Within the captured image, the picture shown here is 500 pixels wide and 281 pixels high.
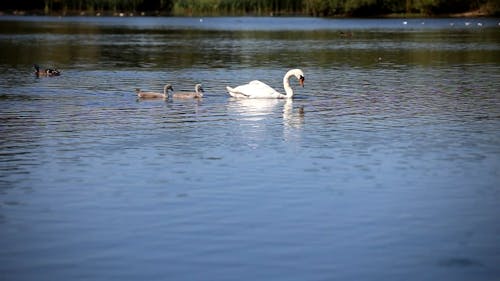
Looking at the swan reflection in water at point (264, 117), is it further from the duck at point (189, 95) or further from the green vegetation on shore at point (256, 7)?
the green vegetation on shore at point (256, 7)

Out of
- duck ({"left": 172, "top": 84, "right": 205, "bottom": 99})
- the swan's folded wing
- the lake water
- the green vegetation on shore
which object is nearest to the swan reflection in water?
the lake water

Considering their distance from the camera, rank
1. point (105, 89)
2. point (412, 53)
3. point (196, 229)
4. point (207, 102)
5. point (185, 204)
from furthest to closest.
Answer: point (412, 53) → point (105, 89) → point (207, 102) → point (185, 204) → point (196, 229)

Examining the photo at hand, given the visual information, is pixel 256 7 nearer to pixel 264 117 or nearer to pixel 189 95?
pixel 189 95

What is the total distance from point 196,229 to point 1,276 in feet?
9.18

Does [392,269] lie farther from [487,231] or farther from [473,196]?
[473,196]

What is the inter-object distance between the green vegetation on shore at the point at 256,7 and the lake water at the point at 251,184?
368 feet

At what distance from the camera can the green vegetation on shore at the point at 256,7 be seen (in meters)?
143

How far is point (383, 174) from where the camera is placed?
1625 centimetres

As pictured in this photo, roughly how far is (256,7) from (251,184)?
143 meters

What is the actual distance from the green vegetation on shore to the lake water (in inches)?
4410

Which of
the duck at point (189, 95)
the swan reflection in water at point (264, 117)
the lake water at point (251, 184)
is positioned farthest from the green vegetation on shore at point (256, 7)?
the swan reflection in water at point (264, 117)

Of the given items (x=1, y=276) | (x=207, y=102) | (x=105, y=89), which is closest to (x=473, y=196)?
(x=1, y=276)

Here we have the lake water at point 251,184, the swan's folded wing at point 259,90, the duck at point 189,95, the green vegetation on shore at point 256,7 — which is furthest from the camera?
the green vegetation on shore at point 256,7

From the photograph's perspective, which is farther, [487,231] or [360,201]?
[360,201]
